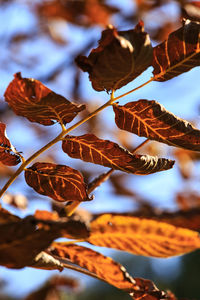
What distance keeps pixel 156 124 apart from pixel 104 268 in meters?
0.22

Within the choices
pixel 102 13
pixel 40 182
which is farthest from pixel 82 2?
pixel 40 182

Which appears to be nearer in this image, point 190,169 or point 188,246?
point 188,246

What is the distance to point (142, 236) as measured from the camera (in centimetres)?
47

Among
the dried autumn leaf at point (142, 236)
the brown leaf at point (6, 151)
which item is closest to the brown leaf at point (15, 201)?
the brown leaf at point (6, 151)

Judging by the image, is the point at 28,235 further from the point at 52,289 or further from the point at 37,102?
the point at 52,289

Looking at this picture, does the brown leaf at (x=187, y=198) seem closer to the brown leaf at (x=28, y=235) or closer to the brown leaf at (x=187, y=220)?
the brown leaf at (x=187, y=220)

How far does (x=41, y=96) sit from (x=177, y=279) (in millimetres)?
9804

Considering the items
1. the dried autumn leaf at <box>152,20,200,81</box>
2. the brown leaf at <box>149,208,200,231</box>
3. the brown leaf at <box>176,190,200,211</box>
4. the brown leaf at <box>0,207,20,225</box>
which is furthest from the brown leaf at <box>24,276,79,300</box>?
the brown leaf at <box>176,190,200,211</box>

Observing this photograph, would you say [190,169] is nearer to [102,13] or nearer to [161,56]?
[102,13]

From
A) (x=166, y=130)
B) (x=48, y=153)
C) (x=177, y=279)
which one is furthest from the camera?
(x=177, y=279)

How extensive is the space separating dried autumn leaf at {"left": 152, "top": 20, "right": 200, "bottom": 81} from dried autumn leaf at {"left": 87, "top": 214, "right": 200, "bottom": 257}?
0.20 m

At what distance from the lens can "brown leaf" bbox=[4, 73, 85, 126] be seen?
0.47m

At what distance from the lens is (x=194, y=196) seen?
6.92 ft

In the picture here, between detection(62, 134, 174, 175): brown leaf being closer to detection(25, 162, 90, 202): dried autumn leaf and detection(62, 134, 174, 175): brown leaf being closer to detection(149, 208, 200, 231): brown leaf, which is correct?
detection(25, 162, 90, 202): dried autumn leaf
